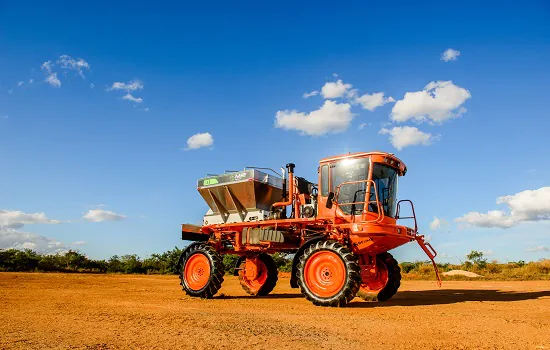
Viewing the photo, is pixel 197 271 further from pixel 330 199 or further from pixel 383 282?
pixel 383 282

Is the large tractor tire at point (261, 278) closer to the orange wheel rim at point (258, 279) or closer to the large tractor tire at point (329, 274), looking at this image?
the orange wheel rim at point (258, 279)

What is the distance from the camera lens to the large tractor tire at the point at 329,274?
9555mm

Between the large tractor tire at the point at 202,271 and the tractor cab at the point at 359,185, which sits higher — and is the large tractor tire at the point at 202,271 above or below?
below

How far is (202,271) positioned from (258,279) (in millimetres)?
2138

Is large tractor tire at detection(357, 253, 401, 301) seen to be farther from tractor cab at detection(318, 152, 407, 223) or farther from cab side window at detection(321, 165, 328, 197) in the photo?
cab side window at detection(321, 165, 328, 197)

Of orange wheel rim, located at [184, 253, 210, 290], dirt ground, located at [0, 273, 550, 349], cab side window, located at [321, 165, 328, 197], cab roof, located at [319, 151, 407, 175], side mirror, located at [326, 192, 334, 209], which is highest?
cab roof, located at [319, 151, 407, 175]

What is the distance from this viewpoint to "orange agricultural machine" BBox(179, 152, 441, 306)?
403 inches

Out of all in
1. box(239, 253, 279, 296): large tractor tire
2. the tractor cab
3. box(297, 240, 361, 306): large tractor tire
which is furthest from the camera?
box(239, 253, 279, 296): large tractor tire

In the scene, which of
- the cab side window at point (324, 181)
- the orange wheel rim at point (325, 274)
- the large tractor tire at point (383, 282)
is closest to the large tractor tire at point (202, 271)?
the orange wheel rim at point (325, 274)

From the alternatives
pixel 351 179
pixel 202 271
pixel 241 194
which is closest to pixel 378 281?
pixel 351 179

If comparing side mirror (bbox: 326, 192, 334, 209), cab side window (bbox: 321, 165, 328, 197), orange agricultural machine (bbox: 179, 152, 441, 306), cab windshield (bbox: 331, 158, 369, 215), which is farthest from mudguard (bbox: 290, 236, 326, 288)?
cab side window (bbox: 321, 165, 328, 197)

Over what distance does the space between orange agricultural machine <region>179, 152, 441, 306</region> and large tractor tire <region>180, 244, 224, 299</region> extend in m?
0.03

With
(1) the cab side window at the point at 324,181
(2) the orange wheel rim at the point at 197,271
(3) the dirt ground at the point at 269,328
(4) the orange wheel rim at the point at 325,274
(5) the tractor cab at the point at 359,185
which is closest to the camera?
(3) the dirt ground at the point at 269,328

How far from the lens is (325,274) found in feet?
33.2
